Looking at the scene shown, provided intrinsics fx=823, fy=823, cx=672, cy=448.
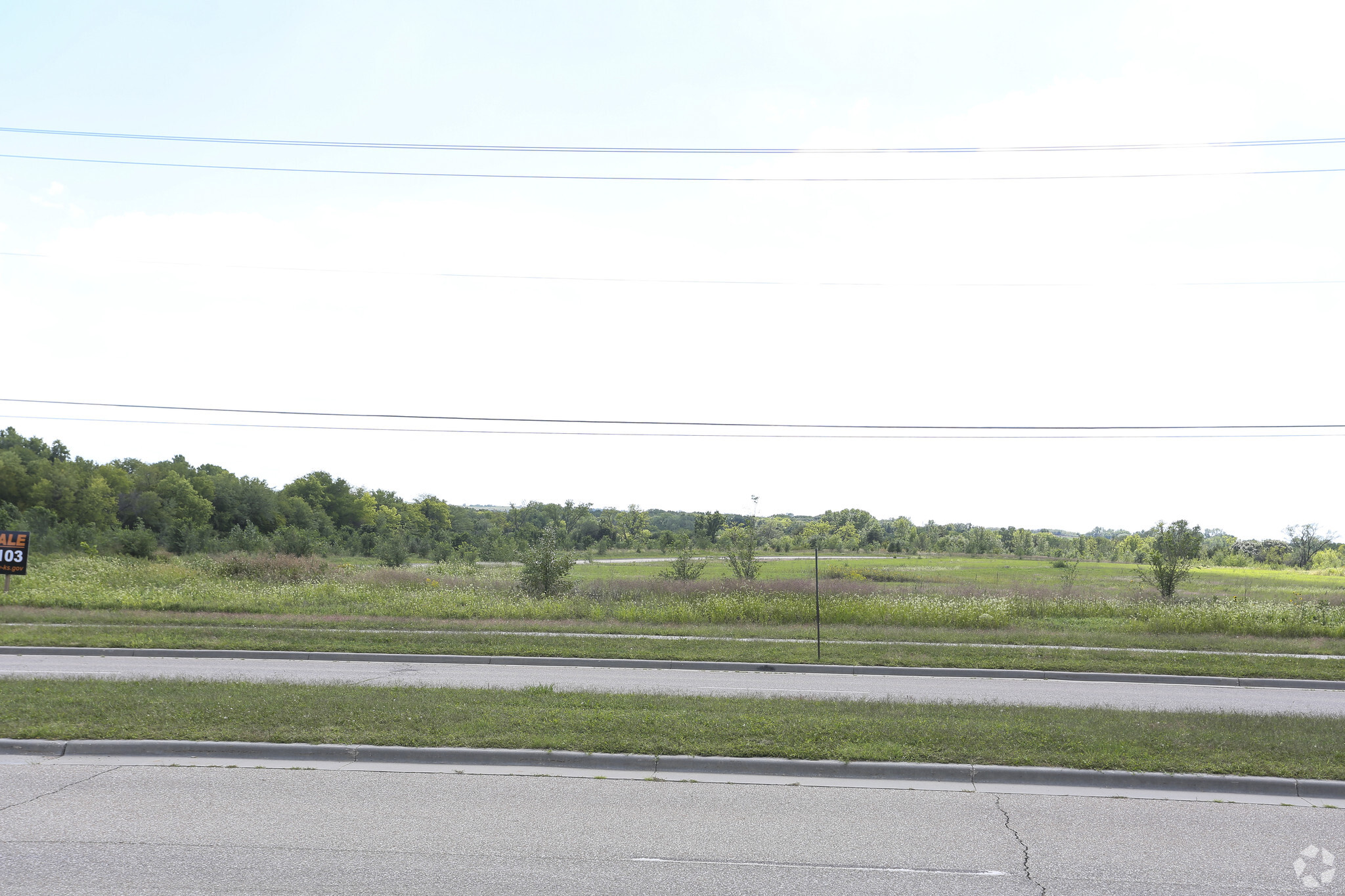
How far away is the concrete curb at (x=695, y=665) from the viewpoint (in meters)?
15.3

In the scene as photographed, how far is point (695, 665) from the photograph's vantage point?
16125 mm

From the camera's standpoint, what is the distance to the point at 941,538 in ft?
373

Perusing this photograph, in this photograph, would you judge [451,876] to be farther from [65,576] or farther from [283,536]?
[283,536]

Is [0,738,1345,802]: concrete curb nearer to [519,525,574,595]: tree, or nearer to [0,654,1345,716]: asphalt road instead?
[0,654,1345,716]: asphalt road

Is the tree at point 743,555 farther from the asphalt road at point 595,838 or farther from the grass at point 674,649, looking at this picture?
the asphalt road at point 595,838

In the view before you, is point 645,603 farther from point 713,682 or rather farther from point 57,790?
point 57,790

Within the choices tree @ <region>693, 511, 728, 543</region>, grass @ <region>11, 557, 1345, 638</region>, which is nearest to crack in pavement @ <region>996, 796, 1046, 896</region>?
grass @ <region>11, 557, 1345, 638</region>

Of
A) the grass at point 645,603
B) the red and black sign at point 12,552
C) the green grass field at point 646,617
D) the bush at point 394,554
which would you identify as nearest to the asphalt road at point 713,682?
the green grass field at point 646,617

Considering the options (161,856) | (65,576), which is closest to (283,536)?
(65,576)

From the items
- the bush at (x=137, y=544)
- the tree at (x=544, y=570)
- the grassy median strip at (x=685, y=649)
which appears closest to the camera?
the grassy median strip at (x=685, y=649)

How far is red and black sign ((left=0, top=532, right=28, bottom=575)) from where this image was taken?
24.7 metres

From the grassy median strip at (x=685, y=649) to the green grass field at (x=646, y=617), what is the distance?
0.08 m

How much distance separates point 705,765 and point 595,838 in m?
2.08

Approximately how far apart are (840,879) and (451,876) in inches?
103
